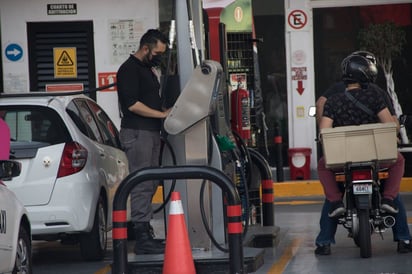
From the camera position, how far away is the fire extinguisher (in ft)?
37.5

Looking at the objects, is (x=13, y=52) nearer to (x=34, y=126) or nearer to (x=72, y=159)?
(x=34, y=126)

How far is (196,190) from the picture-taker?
9.95 metres

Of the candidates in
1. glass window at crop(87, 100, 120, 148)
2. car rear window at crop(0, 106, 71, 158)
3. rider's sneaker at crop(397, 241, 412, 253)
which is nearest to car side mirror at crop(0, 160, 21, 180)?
car rear window at crop(0, 106, 71, 158)

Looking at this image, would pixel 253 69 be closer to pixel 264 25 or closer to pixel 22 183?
pixel 22 183

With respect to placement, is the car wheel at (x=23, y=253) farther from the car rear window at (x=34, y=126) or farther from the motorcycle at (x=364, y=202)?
the motorcycle at (x=364, y=202)

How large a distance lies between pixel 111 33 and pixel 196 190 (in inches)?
399

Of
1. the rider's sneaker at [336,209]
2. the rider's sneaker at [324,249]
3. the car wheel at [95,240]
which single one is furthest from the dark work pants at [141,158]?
the rider's sneaker at [324,249]

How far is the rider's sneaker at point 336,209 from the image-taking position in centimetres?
1037

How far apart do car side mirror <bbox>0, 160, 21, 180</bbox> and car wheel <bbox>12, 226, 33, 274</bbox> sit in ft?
1.92

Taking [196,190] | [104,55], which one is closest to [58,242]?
[196,190]

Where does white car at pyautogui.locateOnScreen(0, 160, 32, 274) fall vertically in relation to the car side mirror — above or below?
below

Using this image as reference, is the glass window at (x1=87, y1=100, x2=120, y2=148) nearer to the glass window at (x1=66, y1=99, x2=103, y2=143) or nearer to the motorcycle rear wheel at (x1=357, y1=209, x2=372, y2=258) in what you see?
the glass window at (x1=66, y1=99, x2=103, y2=143)

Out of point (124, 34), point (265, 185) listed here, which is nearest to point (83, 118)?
point (265, 185)

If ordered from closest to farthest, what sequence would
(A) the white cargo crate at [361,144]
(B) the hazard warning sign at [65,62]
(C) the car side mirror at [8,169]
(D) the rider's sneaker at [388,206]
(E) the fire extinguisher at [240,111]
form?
(C) the car side mirror at [8,169] → (A) the white cargo crate at [361,144] → (D) the rider's sneaker at [388,206] → (E) the fire extinguisher at [240,111] → (B) the hazard warning sign at [65,62]
